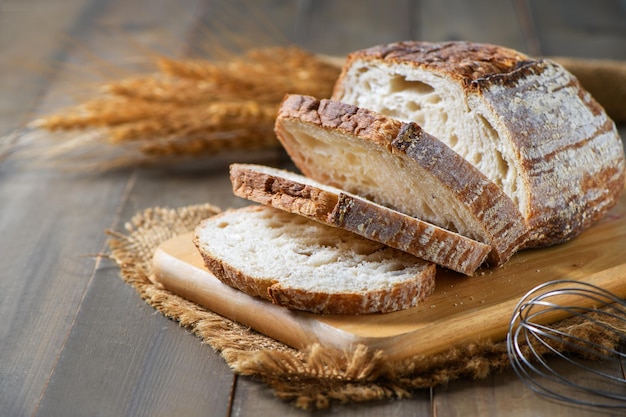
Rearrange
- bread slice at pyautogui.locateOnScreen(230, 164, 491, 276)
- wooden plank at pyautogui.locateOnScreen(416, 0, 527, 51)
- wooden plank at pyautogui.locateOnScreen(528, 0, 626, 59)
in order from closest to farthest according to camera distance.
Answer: bread slice at pyautogui.locateOnScreen(230, 164, 491, 276) → wooden plank at pyautogui.locateOnScreen(528, 0, 626, 59) → wooden plank at pyautogui.locateOnScreen(416, 0, 527, 51)

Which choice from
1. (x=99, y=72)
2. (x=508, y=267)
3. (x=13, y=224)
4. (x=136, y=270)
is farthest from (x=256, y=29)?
(x=508, y=267)

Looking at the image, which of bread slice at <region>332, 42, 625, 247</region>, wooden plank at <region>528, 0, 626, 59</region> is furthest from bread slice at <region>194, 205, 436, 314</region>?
wooden plank at <region>528, 0, 626, 59</region>

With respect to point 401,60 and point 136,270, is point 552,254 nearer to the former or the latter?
point 401,60

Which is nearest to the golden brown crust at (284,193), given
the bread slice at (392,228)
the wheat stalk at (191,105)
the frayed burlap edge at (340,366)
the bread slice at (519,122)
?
the bread slice at (392,228)

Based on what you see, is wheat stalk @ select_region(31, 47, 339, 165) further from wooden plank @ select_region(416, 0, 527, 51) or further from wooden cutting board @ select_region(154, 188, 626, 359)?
wooden plank @ select_region(416, 0, 527, 51)

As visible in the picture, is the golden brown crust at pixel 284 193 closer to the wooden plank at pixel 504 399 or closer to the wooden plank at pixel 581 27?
the wooden plank at pixel 504 399

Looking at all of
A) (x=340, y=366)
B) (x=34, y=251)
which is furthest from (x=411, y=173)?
(x=34, y=251)

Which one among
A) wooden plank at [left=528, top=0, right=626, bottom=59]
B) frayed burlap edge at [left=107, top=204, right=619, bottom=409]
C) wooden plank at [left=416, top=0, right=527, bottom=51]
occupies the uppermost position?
frayed burlap edge at [left=107, top=204, right=619, bottom=409]

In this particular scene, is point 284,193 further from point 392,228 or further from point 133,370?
point 133,370
